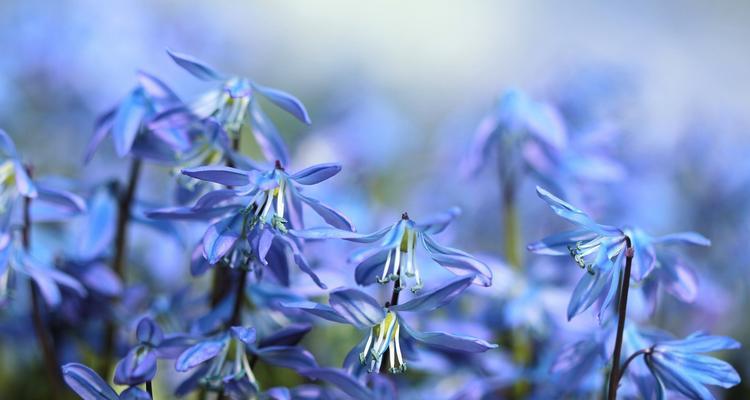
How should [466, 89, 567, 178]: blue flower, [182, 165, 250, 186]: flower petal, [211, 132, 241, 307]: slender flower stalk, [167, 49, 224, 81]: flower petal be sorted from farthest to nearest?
1. [466, 89, 567, 178]: blue flower
2. [211, 132, 241, 307]: slender flower stalk
3. [167, 49, 224, 81]: flower petal
4. [182, 165, 250, 186]: flower petal

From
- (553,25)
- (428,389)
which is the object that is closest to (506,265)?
(428,389)

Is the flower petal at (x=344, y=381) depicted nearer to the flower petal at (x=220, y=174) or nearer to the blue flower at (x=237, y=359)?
the blue flower at (x=237, y=359)

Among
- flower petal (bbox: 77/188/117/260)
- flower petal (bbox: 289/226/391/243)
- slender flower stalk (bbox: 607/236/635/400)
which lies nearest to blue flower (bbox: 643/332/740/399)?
slender flower stalk (bbox: 607/236/635/400)

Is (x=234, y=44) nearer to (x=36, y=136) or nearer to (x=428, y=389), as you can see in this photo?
(x=36, y=136)

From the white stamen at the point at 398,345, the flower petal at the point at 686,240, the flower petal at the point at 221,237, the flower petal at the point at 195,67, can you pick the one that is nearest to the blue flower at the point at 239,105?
the flower petal at the point at 195,67

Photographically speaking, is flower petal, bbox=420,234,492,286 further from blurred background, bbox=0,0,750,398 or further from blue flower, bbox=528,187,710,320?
blurred background, bbox=0,0,750,398

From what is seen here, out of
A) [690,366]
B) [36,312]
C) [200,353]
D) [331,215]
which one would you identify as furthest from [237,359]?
[690,366]
